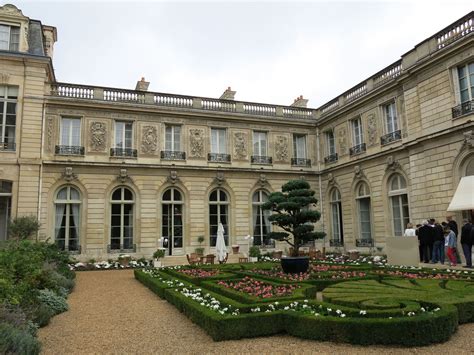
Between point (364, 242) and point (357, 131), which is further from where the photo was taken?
point (357, 131)

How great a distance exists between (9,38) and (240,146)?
977 cm

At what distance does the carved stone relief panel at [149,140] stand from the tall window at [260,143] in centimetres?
448

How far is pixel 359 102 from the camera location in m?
15.8

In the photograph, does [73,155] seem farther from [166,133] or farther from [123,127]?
[166,133]

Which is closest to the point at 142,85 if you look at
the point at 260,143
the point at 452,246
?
the point at 260,143

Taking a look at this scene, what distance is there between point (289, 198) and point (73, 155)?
8.93 metres

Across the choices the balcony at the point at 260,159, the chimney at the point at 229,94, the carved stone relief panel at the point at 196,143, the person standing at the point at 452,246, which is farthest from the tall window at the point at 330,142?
the person standing at the point at 452,246

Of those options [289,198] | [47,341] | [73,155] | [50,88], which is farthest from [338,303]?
[50,88]

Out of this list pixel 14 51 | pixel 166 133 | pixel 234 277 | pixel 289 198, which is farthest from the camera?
pixel 166 133

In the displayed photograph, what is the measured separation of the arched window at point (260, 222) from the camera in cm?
1738

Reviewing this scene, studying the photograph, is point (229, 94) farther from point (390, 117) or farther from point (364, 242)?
point (364, 242)

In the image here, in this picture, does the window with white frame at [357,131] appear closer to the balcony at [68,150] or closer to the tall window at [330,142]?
the tall window at [330,142]

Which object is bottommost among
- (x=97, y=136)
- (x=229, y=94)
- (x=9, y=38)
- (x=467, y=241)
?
(x=467, y=241)

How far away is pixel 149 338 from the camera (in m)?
4.80
